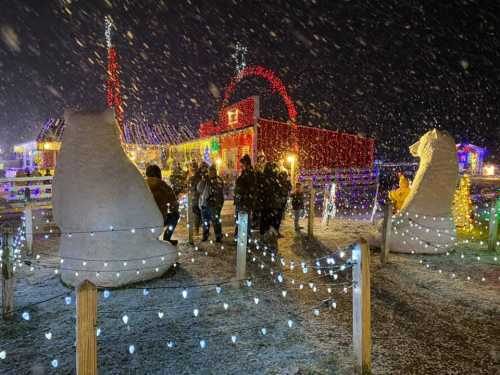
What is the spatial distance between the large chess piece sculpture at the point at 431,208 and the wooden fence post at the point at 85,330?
612 cm

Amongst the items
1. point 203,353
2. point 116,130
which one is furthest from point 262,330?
point 116,130

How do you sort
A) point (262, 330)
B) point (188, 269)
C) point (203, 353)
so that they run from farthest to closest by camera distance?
point (188, 269), point (262, 330), point (203, 353)

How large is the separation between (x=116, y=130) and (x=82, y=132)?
46 cm

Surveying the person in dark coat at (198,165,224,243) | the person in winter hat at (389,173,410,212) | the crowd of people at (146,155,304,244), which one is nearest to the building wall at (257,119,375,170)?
the person in winter hat at (389,173,410,212)

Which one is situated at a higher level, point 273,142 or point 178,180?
point 273,142

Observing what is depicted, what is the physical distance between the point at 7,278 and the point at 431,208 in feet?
22.8

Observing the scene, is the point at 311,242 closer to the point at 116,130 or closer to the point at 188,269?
the point at 188,269

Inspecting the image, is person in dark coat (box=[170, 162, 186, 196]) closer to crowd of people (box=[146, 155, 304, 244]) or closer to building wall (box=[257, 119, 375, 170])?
crowd of people (box=[146, 155, 304, 244])

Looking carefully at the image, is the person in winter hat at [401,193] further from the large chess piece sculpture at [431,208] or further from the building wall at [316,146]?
the building wall at [316,146]

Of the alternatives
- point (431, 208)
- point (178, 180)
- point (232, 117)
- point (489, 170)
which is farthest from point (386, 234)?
point (489, 170)

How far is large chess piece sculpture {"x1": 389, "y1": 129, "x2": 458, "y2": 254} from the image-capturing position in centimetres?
700

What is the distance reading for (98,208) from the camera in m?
4.93

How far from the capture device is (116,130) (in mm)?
5281

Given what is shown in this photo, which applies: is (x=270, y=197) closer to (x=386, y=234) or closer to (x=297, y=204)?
(x=297, y=204)
